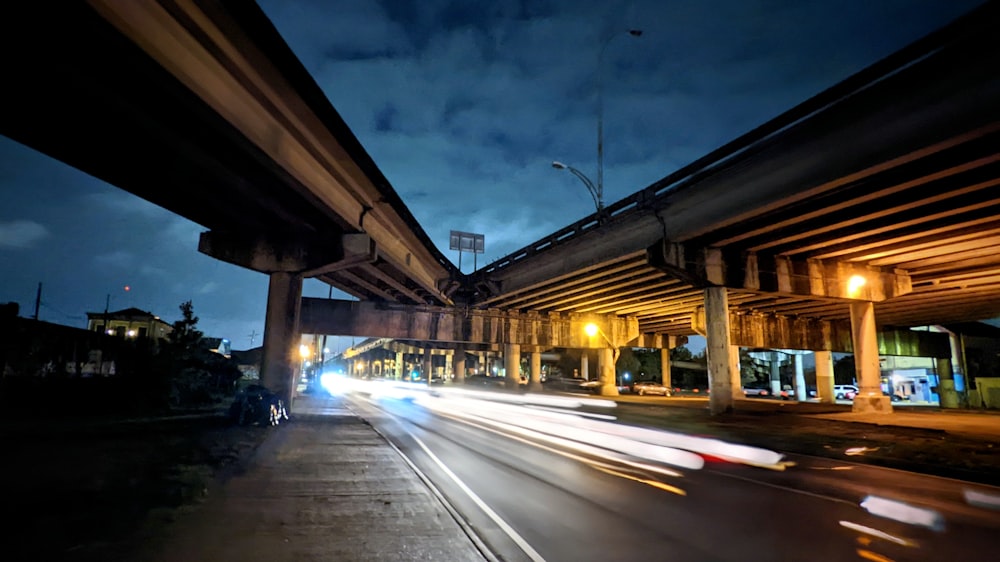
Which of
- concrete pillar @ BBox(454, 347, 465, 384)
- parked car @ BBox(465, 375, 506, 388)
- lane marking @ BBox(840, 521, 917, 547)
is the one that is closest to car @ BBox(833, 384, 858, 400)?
parked car @ BBox(465, 375, 506, 388)

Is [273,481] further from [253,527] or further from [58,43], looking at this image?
[58,43]

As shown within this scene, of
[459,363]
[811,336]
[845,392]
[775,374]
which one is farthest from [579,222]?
[775,374]

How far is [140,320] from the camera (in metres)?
90.3

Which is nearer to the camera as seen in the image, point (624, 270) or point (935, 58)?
point (935, 58)

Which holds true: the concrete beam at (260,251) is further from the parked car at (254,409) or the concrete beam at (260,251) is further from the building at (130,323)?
the building at (130,323)

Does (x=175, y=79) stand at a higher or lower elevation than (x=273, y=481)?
higher

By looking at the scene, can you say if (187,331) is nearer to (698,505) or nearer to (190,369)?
(190,369)

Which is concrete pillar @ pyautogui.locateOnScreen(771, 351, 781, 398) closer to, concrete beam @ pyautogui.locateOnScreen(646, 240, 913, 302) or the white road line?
concrete beam @ pyautogui.locateOnScreen(646, 240, 913, 302)

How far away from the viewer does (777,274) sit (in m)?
26.3

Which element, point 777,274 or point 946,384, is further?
point 946,384

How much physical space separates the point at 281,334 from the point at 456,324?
1946 centimetres

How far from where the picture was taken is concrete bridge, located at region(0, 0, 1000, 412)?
1084 cm

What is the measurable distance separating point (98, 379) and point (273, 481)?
1944 cm

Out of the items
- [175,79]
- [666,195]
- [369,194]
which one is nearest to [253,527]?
[175,79]
